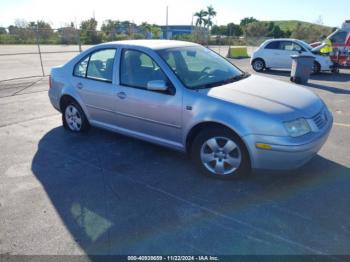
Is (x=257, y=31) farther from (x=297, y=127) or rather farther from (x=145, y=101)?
(x=297, y=127)

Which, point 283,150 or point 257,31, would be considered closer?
point 283,150

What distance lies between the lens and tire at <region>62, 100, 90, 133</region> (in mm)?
5328

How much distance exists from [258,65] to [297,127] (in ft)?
38.4

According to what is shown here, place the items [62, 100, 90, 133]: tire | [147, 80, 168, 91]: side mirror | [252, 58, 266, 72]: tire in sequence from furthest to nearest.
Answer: [252, 58, 266, 72]: tire
[62, 100, 90, 133]: tire
[147, 80, 168, 91]: side mirror

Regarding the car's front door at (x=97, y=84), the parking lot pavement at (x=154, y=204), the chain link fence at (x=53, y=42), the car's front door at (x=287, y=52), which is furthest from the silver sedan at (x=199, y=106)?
the chain link fence at (x=53, y=42)

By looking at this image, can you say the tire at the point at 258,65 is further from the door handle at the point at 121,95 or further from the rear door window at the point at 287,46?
the door handle at the point at 121,95

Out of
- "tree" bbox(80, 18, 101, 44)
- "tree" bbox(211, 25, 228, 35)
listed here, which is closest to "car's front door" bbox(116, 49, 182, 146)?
"tree" bbox(80, 18, 101, 44)

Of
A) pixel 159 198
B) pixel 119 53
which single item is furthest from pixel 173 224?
pixel 119 53

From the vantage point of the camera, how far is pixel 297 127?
3.37 meters

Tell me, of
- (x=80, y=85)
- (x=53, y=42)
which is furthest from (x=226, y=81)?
(x=53, y=42)

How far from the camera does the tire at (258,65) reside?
14242mm

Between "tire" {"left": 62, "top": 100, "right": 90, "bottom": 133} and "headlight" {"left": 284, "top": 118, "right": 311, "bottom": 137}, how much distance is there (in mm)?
3408

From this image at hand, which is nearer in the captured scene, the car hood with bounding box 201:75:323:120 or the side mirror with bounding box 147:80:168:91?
the car hood with bounding box 201:75:323:120

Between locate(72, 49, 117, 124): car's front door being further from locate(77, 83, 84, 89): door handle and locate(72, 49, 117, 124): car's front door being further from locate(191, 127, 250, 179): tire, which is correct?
locate(191, 127, 250, 179): tire
